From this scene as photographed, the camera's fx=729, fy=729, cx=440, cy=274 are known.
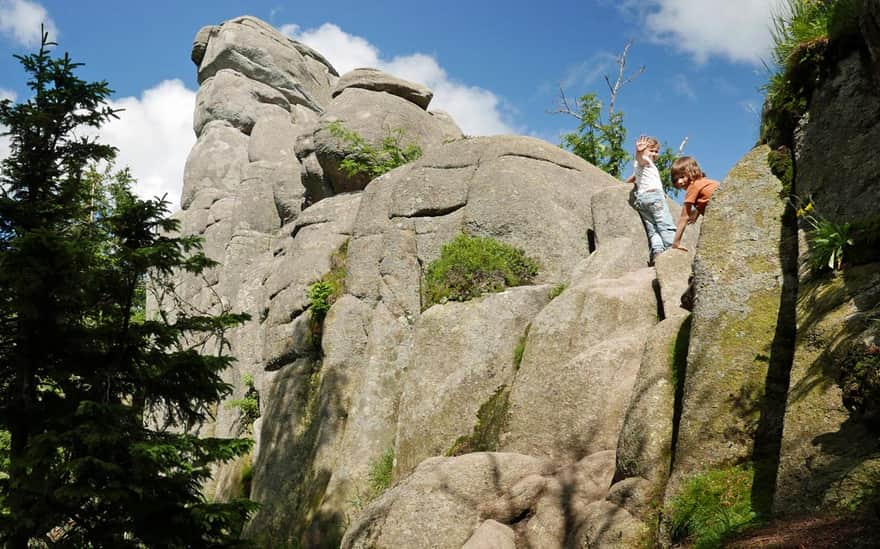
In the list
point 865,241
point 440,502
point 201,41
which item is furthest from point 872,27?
point 201,41

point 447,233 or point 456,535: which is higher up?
point 447,233

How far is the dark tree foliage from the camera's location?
28.9ft

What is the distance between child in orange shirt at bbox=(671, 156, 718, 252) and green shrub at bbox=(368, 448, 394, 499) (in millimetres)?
6538

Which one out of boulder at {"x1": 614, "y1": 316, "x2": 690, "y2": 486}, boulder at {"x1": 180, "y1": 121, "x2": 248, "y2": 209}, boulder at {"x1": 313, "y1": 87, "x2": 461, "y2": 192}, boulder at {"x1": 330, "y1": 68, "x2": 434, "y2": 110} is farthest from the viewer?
boulder at {"x1": 180, "y1": 121, "x2": 248, "y2": 209}

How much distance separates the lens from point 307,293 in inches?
685

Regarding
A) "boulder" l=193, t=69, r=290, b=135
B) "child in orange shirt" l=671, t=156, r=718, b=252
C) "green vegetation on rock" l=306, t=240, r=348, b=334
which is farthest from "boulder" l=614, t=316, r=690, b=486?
"boulder" l=193, t=69, r=290, b=135

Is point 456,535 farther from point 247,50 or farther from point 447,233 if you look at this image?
point 247,50

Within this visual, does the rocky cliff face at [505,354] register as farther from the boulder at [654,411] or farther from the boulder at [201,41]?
the boulder at [201,41]

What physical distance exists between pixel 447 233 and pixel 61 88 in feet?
26.4

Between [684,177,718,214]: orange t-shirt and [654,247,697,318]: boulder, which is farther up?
[684,177,718,214]: orange t-shirt

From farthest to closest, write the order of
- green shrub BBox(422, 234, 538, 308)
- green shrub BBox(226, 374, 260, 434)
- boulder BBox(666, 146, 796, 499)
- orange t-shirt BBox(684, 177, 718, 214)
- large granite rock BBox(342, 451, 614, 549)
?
green shrub BBox(226, 374, 260, 434), green shrub BBox(422, 234, 538, 308), orange t-shirt BBox(684, 177, 718, 214), large granite rock BBox(342, 451, 614, 549), boulder BBox(666, 146, 796, 499)

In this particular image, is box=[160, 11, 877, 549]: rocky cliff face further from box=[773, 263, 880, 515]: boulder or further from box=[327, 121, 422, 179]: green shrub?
box=[327, 121, 422, 179]: green shrub

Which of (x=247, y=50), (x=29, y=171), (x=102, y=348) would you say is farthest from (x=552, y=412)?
(x=247, y=50)

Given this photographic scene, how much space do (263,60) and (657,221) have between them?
26953 millimetres
